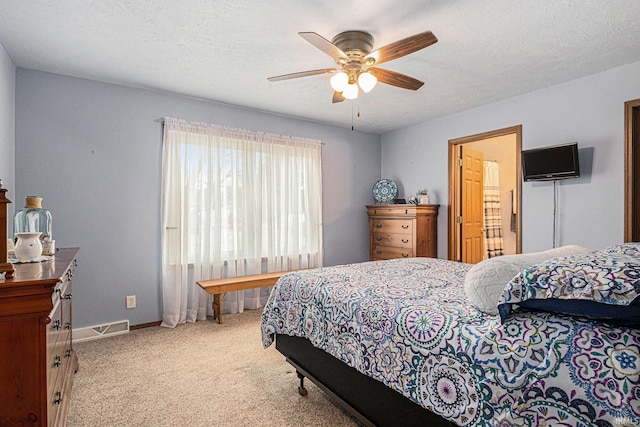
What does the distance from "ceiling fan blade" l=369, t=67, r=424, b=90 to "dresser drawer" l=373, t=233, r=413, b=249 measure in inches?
89.9

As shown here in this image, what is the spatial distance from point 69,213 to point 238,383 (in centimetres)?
227

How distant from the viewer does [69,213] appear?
10.1 feet

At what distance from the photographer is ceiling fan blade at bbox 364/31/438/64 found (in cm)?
192

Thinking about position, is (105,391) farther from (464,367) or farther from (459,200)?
(459,200)

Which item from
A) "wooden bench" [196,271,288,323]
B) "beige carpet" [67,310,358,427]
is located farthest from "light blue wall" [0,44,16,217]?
"wooden bench" [196,271,288,323]

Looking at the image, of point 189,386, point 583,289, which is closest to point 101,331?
point 189,386

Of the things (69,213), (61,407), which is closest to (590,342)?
(61,407)

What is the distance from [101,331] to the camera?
3.20 metres

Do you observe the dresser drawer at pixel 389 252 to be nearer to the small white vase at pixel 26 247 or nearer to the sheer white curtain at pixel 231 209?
the sheer white curtain at pixel 231 209

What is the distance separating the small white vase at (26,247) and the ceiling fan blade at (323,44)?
1744 millimetres

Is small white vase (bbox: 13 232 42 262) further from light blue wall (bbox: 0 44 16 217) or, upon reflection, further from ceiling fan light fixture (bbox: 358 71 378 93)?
ceiling fan light fixture (bbox: 358 71 378 93)

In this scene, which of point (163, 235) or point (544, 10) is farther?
point (163, 235)

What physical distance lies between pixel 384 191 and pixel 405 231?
856 mm

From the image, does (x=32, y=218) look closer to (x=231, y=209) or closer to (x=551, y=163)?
(x=231, y=209)
